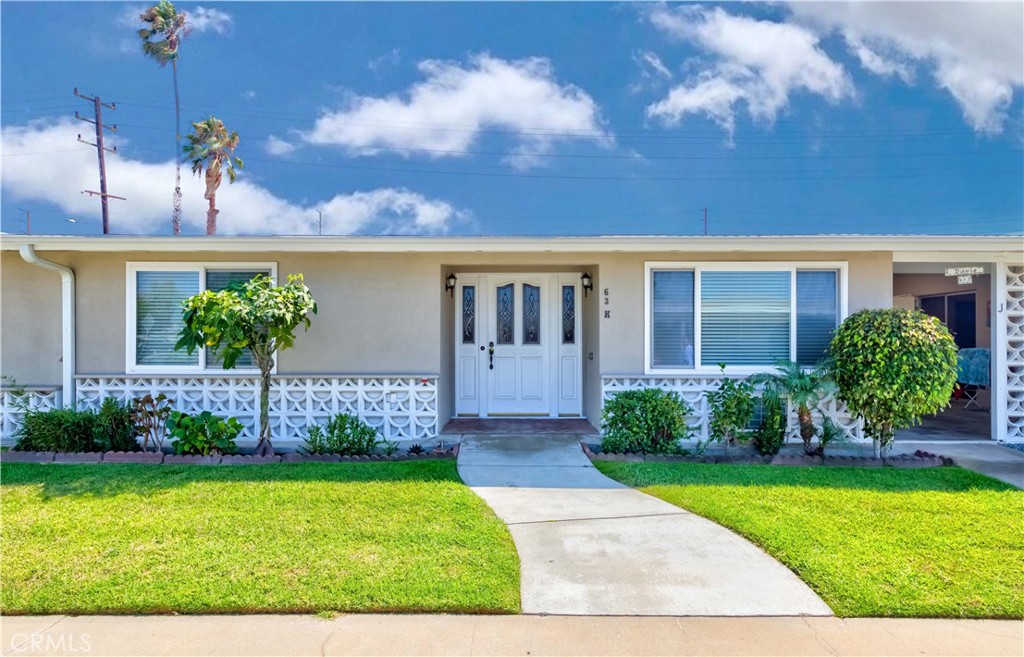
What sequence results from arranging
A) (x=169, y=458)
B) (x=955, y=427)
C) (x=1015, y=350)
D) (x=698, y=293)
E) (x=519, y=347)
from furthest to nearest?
(x=519, y=347) < (x=955, y=427) < (x=1015, y=350) < (x=698, y=293) < (x=169, y=458)

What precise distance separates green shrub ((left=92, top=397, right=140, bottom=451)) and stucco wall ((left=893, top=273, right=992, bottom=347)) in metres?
13.5

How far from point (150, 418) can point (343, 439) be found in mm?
2322

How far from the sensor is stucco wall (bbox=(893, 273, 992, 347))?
34.8ft

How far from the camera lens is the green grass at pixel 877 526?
9.90 feet

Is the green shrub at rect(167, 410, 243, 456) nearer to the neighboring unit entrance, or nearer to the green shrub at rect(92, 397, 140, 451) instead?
the green shrub at rect(92, 397, 140, 451)

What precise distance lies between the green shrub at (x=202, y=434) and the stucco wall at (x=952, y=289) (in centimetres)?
1245

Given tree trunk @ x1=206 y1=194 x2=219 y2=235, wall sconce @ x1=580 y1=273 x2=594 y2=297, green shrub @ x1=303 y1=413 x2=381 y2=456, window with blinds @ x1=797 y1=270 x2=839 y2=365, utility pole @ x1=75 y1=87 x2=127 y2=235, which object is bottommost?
green shrub @ x1=303 y1=413 x2=381 y2=456

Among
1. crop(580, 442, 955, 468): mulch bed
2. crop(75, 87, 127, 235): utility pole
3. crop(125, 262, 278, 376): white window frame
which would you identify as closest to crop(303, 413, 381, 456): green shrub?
crop(125, 262, 278, 376): white window frame

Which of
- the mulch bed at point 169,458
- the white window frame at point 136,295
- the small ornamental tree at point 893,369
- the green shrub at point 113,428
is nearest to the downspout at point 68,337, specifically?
the white window frame at point 136,295

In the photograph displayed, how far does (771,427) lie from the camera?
20.1ft

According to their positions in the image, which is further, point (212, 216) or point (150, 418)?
point (212, 216)

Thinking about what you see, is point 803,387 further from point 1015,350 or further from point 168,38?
point 168,38

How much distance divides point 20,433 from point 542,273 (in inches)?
275

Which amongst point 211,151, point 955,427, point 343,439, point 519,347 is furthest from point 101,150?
point 955,427
